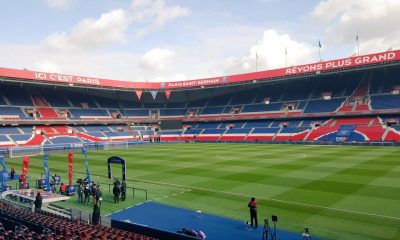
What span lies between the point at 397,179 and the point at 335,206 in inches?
407

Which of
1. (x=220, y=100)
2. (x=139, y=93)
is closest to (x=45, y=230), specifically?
(x=220, y=100)

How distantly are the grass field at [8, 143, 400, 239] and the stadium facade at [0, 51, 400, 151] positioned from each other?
2780 cm

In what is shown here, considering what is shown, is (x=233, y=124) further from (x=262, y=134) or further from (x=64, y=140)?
(x=64, y=140)

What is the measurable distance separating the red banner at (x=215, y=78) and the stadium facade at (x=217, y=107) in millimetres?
185

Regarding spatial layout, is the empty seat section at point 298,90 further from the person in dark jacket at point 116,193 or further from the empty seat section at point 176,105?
the person in dark jacket at point 116,193

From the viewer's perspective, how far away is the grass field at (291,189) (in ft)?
54.5

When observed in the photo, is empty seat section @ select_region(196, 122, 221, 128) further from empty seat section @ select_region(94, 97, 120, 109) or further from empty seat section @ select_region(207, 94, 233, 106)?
empty seat section @ select_region(94, 97, 120, 109)

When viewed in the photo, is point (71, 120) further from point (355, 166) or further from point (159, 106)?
point (355, 166)

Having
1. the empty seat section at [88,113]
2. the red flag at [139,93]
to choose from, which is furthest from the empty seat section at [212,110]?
the empty seat section at [88,113]

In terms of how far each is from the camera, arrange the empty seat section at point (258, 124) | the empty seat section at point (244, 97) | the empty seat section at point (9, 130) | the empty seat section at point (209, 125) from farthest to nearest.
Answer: the empty seat section at point (244, 97), the empty seat section at point (209, 125), the empty seat section at point (258, 124), the empty seat section at point (9, 130)

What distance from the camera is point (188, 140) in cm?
8362

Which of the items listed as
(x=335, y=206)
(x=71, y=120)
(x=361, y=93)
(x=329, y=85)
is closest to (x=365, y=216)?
(x=335, y=206)

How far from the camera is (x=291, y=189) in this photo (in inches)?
933

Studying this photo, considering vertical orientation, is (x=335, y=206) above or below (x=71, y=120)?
below
